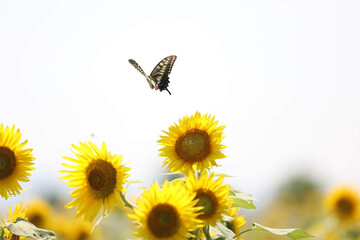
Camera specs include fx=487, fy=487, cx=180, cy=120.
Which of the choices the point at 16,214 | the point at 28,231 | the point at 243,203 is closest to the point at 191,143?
the point at 243,203

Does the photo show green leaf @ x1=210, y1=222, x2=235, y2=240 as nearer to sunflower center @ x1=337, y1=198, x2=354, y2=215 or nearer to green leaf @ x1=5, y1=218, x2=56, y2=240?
green leaf @ x1=5, y1=218, x2=56, y2=240

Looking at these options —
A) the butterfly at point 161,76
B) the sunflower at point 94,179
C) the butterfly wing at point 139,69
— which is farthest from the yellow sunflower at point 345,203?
the sunflower at point 94,179

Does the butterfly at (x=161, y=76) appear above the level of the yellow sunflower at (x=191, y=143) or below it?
above

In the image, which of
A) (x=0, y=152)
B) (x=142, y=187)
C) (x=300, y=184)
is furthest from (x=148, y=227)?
(x=300, y=184)

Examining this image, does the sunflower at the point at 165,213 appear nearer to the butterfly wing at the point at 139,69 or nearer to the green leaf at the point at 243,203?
the green leaf at the point at 243,203

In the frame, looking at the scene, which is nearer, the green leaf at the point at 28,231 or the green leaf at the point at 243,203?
the green leaf at the point at 28,231

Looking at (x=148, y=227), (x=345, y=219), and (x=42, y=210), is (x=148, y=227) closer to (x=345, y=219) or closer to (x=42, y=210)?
(x=42, y=210)
